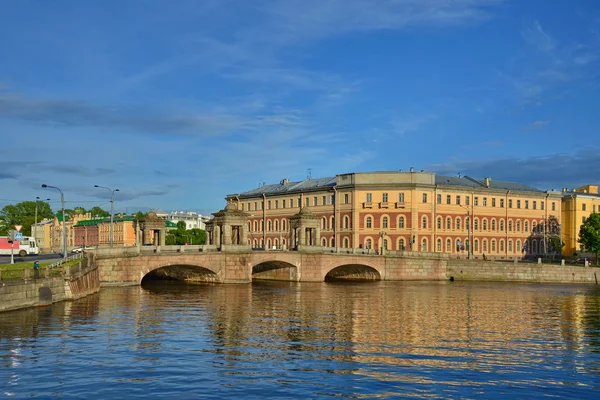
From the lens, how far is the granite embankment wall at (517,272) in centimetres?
9162

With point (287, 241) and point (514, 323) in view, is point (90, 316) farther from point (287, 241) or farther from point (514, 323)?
point (287, 241)

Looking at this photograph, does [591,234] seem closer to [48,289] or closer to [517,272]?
[517,272]

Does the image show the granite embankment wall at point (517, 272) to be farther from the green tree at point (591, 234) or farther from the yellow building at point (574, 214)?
the yellow building at point (574, 214)

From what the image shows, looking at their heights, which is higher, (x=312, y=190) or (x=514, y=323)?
(x=312, y=190)

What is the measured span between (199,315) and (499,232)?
76919 millimetres

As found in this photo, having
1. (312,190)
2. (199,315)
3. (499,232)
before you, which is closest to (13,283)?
(199,315)

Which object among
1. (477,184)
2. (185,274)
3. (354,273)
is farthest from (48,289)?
(477,184)

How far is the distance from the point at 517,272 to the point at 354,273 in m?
21.8

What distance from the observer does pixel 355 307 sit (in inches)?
2035

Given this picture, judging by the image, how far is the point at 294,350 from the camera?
31.3m

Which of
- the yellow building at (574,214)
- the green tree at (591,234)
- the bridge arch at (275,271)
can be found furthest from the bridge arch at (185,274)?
the yellow building at (574,214)

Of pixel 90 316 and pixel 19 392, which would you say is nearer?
pixel 19 392

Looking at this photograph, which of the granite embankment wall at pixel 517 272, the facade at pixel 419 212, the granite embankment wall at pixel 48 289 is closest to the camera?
the granite embankment wall at pixel 48 289

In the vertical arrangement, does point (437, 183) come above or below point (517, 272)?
above
